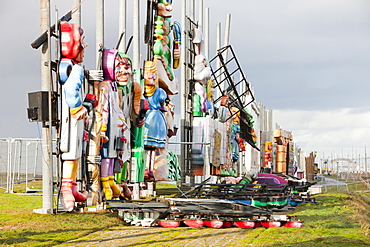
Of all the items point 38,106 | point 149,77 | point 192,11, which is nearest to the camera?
point 38,106

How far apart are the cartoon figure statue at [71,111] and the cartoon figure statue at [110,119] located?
123 centimetres

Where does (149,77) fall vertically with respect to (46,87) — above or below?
above

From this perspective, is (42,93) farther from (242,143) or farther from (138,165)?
(242,143)

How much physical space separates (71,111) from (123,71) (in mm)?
2526

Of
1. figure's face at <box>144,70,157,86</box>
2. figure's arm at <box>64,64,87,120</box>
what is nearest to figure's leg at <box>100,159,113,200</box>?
figure's arm at <box>64,64,87,120</box>

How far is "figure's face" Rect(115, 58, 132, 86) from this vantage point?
46.5 feet

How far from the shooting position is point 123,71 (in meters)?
14.3

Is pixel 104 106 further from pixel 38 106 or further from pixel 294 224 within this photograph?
pixel 294 224

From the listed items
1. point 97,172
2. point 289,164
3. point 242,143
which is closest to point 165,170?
point 97,172

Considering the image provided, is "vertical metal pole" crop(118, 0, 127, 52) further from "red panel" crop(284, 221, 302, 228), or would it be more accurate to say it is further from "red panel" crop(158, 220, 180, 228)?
"red panel" crop(284, 221, 302, 228)

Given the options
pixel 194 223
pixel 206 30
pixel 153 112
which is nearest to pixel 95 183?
pixel 194 223

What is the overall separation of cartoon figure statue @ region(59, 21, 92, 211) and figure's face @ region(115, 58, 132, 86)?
183 cm

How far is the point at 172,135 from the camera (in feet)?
63.9

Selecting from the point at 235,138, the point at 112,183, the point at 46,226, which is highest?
the point at 235,138
